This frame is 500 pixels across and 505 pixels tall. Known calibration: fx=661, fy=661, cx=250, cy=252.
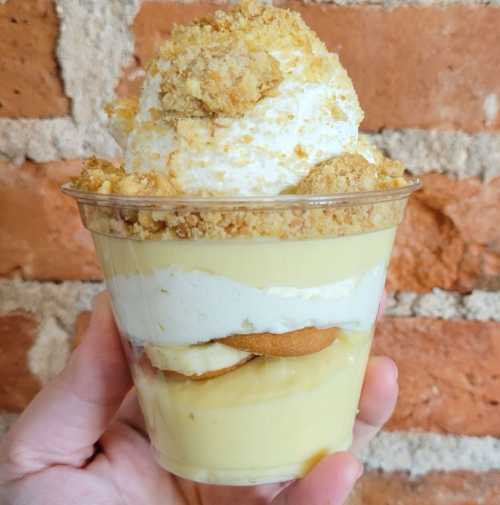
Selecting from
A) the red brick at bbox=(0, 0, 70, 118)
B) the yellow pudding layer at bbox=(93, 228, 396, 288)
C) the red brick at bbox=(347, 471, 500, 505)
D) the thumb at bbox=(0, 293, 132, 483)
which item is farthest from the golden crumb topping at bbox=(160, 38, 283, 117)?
the red brick at bbox=(347, 471, 500, 505)

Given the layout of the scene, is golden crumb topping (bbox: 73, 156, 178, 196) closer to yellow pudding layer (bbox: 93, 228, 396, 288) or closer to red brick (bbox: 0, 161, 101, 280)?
yellow pudding layer (bbox: 93, 228, 396, 288)

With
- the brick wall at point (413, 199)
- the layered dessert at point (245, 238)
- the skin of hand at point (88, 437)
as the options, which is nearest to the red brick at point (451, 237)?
the brick wall at point (413, 199)

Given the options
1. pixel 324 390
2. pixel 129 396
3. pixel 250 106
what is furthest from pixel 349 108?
pixel 129 396

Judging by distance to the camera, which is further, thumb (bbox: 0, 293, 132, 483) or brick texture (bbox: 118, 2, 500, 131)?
brick texture (bbox: 118, 2, 500, 131)

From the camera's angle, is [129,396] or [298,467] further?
[129,396]

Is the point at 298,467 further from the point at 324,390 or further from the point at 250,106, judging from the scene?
the point at 250,106

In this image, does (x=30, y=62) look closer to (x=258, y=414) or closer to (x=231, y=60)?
(x=231, y=60)
